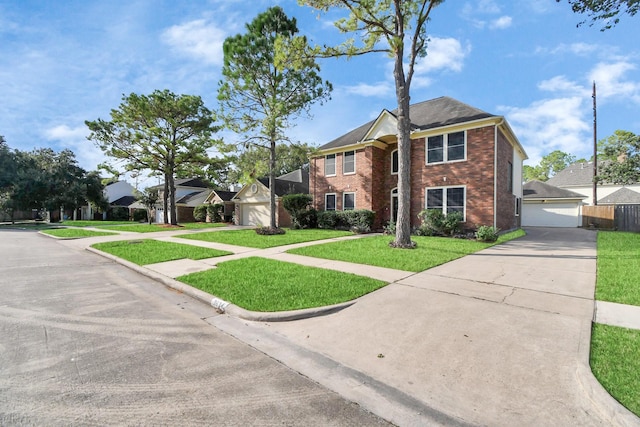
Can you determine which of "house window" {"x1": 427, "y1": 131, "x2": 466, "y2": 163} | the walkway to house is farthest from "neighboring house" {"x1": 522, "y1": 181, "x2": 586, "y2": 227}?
the walkway to house

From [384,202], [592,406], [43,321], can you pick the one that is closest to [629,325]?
[592,406]

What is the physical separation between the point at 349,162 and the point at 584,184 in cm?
2977

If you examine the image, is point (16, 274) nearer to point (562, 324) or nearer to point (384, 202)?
point (562, 324)

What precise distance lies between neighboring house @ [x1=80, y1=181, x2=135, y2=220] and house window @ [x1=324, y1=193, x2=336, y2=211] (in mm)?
38202

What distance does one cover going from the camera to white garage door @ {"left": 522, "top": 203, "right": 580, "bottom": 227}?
2328 centimetres

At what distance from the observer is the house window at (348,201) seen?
18769 mm

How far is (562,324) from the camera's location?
3.95 metres

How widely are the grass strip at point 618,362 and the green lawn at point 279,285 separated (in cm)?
313

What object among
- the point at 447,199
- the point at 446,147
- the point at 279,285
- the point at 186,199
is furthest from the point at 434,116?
the point at 186,199

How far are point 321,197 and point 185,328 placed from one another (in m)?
16.9

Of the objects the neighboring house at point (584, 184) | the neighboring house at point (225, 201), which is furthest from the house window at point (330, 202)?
the neighboring house at point (584, 184)

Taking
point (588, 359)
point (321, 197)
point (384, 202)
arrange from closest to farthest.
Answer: point (588, 359), point (384, 202), point (321, 197)

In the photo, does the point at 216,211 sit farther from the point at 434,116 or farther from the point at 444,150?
the point at 444,150

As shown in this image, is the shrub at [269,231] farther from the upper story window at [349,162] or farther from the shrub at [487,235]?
the shrub at [487,235]
